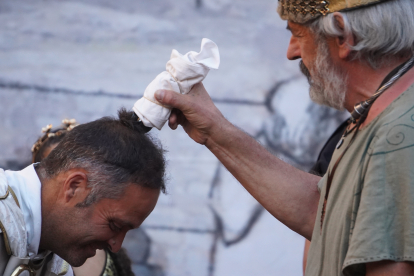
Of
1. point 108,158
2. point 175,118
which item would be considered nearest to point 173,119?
point 175,118

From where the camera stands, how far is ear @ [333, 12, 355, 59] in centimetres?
162

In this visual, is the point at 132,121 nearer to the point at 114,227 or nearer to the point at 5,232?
the point at 114,227

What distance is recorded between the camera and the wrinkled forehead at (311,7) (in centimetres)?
160

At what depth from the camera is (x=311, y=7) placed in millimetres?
1722

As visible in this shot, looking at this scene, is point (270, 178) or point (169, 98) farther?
point (270, 178)

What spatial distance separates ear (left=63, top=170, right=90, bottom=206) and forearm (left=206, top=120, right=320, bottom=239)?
608 mm

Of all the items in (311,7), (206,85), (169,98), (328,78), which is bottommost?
(206,85)

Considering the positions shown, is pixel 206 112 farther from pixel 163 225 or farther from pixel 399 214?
pixel 163 225

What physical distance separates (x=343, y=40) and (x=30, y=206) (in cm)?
129

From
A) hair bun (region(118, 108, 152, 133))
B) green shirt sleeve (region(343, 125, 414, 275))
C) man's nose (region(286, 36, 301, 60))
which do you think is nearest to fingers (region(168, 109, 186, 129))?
hair bun (region(118, 108, 152, 133))

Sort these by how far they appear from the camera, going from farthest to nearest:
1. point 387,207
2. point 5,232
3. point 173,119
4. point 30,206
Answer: point 173,119
point 30,206
point 5,232
point 387,207

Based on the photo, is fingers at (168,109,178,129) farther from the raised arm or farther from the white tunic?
the white tunic

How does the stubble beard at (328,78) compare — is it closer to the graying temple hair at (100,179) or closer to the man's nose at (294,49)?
the man's nose at (294,49)

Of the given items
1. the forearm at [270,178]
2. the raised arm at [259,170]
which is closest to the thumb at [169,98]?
the raised arm at [259,170]
